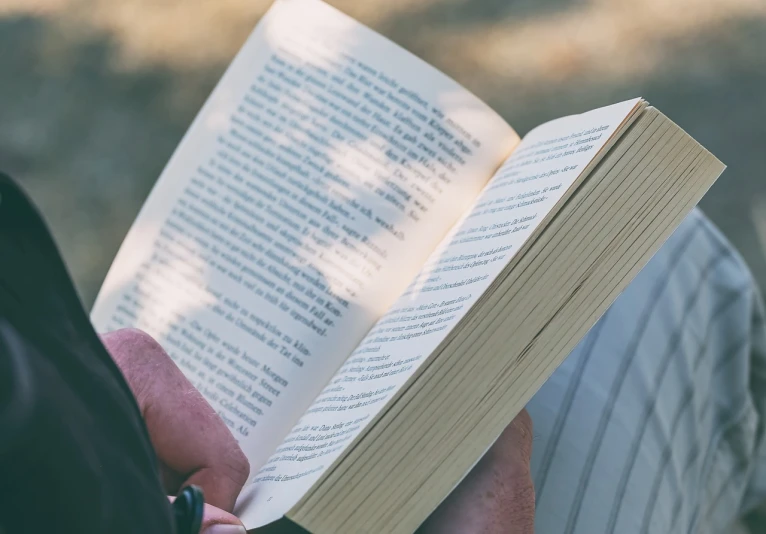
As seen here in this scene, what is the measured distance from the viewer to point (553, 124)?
2.09 feet

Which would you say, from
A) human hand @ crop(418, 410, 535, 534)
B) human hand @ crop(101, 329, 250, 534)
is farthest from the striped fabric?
human hand @ crop(101, 329, 250, 534)

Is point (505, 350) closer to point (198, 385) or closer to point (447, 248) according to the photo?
point (447, 248)

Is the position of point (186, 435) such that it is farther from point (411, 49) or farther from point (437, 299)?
point (411, 49)

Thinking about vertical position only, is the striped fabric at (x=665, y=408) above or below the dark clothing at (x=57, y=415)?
above

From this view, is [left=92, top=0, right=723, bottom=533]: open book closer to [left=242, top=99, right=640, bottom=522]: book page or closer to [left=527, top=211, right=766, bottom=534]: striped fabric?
[left=242, top=99, right=640, bottom=522]: book page

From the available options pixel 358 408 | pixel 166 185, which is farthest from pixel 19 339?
pixel 166 185

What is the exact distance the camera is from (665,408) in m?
0.76

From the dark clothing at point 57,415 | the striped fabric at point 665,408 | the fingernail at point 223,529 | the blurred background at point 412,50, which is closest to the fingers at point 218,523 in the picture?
the fingernail at point 223,529

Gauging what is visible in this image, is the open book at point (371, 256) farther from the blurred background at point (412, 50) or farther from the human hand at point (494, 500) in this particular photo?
the blurred background at point (412, 50)

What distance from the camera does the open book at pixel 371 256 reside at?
48cm

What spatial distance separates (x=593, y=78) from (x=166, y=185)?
0.93 m

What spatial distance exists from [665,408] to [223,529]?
0.49 metres

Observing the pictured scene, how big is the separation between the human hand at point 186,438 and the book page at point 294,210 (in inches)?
3.5

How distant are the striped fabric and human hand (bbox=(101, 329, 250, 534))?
0.28 meters
